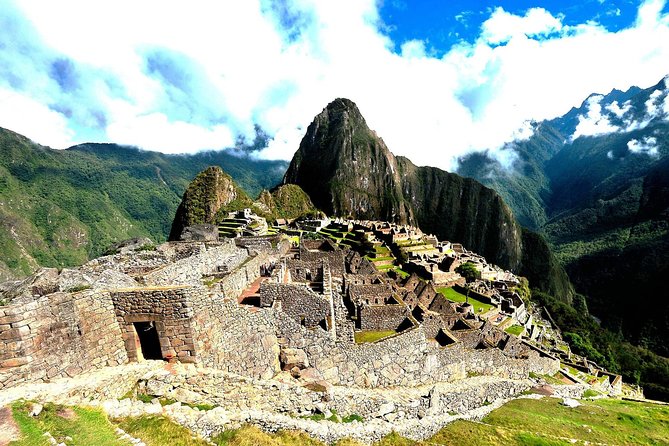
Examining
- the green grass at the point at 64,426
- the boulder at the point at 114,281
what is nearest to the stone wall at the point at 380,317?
the boulder at the point at 114,281

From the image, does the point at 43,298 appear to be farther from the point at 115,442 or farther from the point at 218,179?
the point at 218,179

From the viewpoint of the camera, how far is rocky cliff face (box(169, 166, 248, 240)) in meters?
138

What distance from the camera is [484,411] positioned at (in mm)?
18672

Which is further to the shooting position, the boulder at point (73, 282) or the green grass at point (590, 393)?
the green grass at point (590, 393)

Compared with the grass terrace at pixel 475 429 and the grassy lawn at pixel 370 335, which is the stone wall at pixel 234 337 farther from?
the grassy lawn at pixel 370 335

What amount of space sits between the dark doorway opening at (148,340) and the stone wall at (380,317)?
12345mm

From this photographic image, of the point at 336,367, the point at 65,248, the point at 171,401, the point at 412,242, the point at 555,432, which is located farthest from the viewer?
the point at 65,248

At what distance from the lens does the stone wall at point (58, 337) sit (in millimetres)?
7041

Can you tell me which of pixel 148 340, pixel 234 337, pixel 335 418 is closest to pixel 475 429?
pixel 335 418

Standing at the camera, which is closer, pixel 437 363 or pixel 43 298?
pixel 43 298

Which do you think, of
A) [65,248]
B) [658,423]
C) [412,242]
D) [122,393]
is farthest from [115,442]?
[65,248]

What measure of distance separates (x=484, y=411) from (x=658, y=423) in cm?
1397

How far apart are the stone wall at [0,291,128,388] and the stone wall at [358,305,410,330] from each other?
1337 centimetres

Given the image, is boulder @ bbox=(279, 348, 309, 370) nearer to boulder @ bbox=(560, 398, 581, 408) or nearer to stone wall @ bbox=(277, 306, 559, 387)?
stone wall @ bbox=(277, 306, 559, 387)
